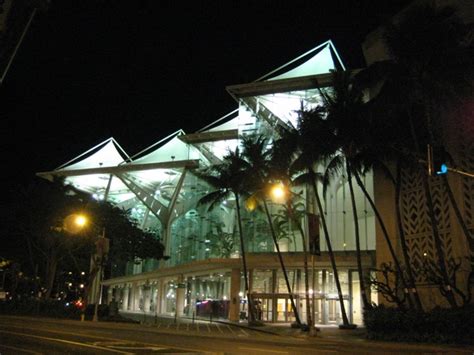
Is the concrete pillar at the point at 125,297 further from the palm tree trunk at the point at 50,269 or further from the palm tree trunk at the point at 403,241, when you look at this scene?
the palm tree trunk at the point at 403,241

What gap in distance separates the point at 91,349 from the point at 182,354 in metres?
2.78

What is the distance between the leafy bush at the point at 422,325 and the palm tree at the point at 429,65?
1331mm

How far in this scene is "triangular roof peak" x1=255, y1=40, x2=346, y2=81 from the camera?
47.1 m

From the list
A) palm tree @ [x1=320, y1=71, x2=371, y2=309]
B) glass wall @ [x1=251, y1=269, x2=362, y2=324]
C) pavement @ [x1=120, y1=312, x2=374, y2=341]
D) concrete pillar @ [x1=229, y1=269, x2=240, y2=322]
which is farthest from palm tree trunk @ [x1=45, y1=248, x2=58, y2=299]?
palm tree @ [x1=320, y1=71, x2=371, y2=309]

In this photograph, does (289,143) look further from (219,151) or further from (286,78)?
(219,151)

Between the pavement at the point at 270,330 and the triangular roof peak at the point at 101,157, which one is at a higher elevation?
the triangular roof peak at the point at 101,157

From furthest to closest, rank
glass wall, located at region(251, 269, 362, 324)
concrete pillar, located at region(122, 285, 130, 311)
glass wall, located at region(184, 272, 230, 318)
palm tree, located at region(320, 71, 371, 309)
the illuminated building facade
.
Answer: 1. concrete pillar, located at region(122, 285, 130, 311)
2. glass wall, located at region(184, 272, 230, 318)
3. the illuminated building facade
4. glass wall, located at region(251, 269, 362, 324)
5. palm tree, located at region(320, 71, 371, 309)

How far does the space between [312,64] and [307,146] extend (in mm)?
20848

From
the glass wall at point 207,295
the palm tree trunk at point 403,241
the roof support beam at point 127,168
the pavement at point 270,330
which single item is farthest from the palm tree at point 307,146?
the roof support beam at point 127,168

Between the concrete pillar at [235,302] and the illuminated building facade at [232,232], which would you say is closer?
the illuminated building facade at [232,232]

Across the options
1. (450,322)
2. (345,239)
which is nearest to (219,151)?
(345,239)

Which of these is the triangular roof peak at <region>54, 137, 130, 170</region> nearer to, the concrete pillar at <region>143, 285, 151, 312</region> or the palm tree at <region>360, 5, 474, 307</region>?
the concrete pillar at <region>143, 285, 151, 312</region>

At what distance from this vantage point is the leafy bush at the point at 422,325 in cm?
2189

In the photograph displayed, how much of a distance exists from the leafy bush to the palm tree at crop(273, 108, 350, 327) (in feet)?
20.1
